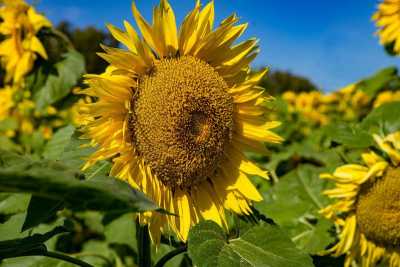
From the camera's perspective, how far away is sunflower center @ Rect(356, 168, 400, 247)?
88.7 inches

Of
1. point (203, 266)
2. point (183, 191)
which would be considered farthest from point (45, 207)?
point (183, 191)

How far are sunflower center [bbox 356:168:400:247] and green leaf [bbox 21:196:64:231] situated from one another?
1417mm

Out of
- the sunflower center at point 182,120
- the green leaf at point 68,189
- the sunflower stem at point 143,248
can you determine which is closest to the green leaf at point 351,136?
the sunflower center at point 182,120

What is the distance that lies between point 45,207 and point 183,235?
0.64m

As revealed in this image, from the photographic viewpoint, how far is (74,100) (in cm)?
330

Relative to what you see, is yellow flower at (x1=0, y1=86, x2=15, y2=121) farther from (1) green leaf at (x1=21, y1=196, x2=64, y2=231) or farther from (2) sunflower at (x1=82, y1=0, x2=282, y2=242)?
(1) green leaf at (x1=21, y1=196, x2=64, y2=231)

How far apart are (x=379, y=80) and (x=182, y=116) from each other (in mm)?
3087

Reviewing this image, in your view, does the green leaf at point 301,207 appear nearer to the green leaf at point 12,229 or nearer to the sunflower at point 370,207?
the sunflower at point 370,207

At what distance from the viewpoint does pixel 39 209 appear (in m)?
1.23

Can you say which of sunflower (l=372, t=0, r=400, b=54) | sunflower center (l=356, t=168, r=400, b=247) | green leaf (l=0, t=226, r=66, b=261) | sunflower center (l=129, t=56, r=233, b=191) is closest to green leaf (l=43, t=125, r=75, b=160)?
sunflower center (l=129, t=56, r=233, b=191)

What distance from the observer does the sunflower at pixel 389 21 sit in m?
4.07

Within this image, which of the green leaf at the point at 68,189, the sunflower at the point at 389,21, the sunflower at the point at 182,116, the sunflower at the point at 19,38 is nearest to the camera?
the green leaf at the point at 68,189

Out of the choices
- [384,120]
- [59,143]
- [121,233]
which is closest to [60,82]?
[59,143]

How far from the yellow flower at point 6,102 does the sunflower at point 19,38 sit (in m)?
1.88
